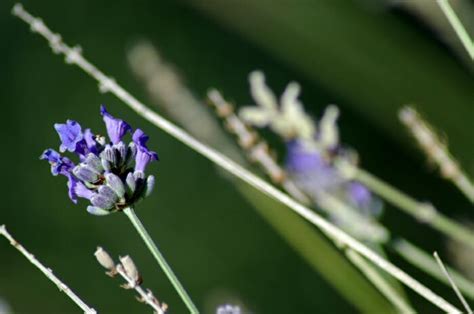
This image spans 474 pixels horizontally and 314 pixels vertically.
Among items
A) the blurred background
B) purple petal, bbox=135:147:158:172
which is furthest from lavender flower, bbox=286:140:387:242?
the blurred background

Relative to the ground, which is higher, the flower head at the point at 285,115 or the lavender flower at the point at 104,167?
the flower head at the point at 285,115

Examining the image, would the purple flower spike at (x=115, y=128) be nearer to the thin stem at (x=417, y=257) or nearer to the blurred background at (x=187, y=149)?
the thin stem at (x=417, y=257)

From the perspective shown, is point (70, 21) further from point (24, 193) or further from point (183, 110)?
point (183, 110)

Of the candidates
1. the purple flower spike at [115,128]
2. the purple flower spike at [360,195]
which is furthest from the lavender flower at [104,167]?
the purple flower spike at [360,195]

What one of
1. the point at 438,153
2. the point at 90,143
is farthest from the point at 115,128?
the point at 438,153

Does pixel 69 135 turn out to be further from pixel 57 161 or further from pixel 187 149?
pixel 187 149

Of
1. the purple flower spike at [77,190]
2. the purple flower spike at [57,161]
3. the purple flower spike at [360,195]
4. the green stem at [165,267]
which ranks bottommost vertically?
the green stem at [165,267]

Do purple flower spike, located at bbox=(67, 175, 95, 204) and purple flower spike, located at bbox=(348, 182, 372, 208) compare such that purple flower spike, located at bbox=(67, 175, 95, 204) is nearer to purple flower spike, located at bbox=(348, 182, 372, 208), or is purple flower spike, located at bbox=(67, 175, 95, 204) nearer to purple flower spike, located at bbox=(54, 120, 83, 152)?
purple flower spike, located at bbox=(54, 120, 83, 152)

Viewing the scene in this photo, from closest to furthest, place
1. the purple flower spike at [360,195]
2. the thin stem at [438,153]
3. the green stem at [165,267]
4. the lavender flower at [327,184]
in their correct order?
the green stem at [165,267]
the thin stem at [438,153]
the lavender flower at [327,184]
the purple flower spike at [360,195]
